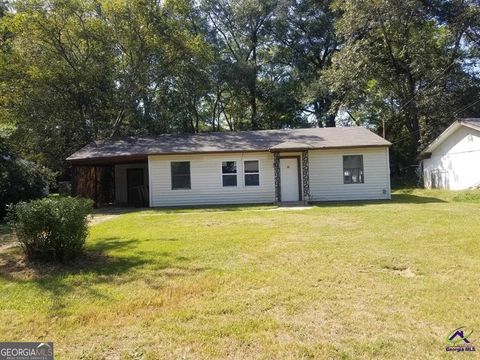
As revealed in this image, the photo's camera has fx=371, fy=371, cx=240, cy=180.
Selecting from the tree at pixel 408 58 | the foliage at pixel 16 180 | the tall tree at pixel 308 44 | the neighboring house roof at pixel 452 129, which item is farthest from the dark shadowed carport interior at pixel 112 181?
the neighboring house roof at pixel 452 129

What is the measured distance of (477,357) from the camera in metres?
3.03

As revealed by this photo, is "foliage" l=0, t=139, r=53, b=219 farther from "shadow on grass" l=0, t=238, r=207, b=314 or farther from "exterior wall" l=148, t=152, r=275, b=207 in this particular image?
"shadow on grass" l=0, t=238, r=207, b=314

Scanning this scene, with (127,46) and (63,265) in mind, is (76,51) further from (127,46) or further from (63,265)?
(63,265)

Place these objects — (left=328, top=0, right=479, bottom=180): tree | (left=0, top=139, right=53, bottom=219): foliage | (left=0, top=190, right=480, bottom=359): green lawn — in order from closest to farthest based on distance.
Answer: (left=0, top=190, right=480, bottom=359): green lawn < (left=0, top=139, right=53, bottom=219): foliage < (left=328, top=0, right=479, bottom=180): tree

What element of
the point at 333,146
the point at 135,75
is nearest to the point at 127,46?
the point at 135,75

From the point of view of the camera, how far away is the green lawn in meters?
3.32

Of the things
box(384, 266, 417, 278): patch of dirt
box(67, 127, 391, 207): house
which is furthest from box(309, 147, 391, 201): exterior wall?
box(384, 266, 417, 278): patch of dirt

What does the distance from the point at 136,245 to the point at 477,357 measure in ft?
20.6

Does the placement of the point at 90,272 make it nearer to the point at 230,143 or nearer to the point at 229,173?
the point at 229,173

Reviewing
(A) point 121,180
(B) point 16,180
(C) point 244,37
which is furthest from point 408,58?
(B) point 16,180

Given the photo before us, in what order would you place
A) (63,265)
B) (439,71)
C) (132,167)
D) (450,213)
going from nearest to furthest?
(63,265)
(450,213)
(132,167)
(439,71)

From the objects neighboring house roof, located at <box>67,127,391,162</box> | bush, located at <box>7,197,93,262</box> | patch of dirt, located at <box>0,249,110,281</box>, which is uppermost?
neighboring house roof, located at <box>67,127,391,162</box>

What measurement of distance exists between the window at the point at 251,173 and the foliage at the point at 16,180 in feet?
29.9

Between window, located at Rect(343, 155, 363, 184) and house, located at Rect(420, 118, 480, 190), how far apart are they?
19.3ft
